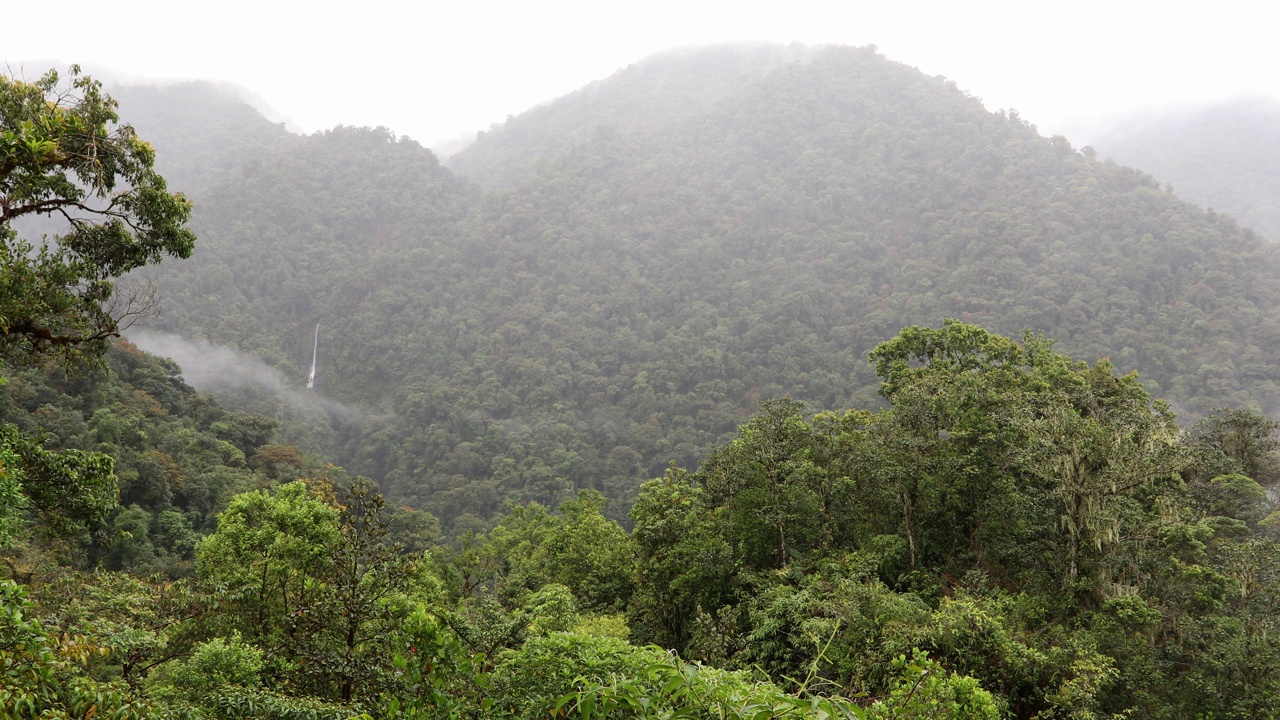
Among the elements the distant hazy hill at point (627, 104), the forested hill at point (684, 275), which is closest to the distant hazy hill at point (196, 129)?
the forested hill at point (684, 275)

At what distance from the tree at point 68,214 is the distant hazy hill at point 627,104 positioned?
121463mm

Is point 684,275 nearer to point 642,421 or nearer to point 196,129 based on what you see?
point 642,421

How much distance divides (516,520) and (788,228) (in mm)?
72130

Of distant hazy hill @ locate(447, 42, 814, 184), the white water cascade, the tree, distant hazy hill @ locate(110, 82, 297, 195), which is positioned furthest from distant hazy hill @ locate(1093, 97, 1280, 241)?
distant hazy hill @ locate(110, 82, 297, 195)

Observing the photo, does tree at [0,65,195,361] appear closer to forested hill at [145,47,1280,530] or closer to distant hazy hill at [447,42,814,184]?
forested hill at [145,47,1280,530]

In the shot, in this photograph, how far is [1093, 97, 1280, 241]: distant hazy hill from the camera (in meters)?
96.9

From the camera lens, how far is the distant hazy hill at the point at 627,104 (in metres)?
136

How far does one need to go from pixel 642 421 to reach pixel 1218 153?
117 meters

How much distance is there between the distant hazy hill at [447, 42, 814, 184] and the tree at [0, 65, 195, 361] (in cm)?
12146

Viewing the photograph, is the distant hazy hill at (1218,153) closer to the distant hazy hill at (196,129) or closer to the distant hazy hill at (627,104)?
the distant hazy hill at (627,104)

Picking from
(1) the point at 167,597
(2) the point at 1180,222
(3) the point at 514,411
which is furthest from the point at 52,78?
(2) the point at 1180,222

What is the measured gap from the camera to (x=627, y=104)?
148375mm

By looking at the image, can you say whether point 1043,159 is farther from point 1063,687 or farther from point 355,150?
Result: point 355,150

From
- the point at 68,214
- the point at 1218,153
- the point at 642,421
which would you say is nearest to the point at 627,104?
the point at 642,421
